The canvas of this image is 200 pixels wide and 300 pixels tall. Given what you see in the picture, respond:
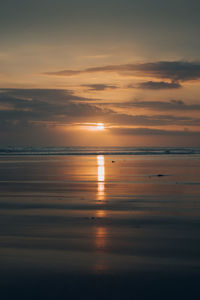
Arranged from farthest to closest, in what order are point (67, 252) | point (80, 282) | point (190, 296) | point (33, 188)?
point (33, 188) < point (67, 252) < point (80, 282) < point (190, 296)

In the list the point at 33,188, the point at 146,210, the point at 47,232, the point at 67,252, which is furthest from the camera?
the point at 33,188

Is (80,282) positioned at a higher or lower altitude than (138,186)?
lower

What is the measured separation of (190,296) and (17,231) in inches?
217

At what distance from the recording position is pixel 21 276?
731cm

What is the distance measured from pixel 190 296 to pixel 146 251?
2.45 m

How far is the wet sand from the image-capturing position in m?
6.80

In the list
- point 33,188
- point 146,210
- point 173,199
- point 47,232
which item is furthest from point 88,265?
point 33,188

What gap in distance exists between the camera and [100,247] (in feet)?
30.2

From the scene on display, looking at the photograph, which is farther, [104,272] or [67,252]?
[67,252]

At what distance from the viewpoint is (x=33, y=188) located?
2072cm

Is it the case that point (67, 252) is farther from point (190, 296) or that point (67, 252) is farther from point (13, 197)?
point (13, 197)

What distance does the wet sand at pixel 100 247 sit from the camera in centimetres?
680

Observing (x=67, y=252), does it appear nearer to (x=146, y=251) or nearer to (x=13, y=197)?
(x=146, y=251)

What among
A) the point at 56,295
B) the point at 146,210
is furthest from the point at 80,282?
the point at 146,210
